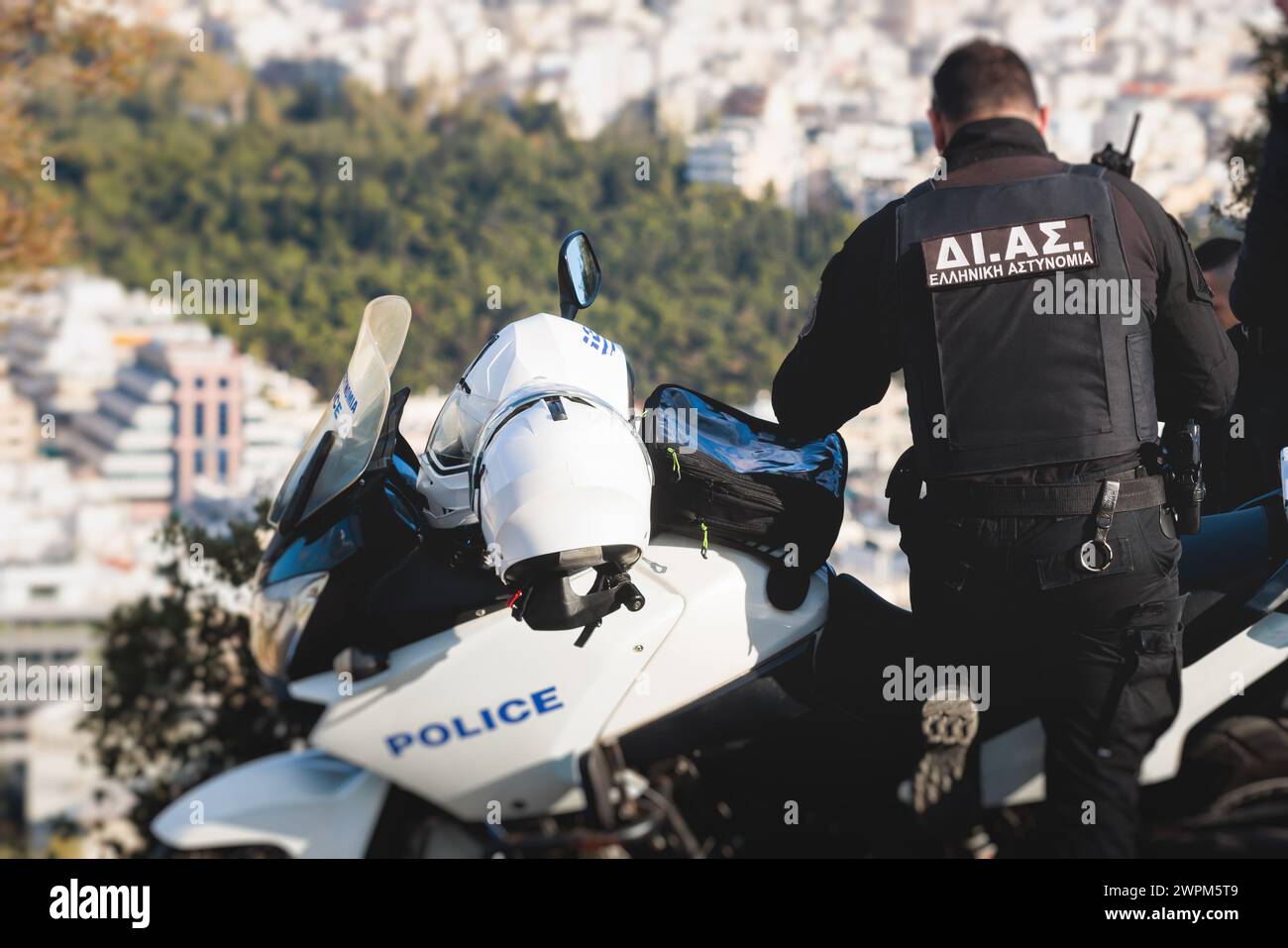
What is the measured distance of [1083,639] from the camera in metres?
2.57

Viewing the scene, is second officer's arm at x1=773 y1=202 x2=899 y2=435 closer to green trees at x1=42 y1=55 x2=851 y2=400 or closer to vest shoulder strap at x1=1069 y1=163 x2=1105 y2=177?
vest shoulder strap at x1=1069 y1=163 x2=1105 y2=177

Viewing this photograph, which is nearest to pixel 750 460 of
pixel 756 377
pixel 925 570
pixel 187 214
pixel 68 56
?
pixel 925 570

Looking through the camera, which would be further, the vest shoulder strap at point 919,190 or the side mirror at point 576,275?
the side mirror at point 576,275

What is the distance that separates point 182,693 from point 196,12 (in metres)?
98.6

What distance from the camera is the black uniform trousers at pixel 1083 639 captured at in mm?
2547

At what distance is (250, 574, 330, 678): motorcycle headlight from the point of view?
2.65m

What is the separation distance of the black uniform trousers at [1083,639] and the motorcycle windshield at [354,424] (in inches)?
42.9

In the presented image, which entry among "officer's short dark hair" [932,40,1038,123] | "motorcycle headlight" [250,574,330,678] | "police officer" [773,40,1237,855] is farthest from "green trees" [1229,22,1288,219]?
"motorcycle headlight" [250,574,330,678]

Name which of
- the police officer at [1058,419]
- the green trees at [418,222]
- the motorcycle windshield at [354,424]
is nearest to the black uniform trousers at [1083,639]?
the police officer at [1058,419]

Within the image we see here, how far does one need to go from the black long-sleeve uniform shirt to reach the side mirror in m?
0.44

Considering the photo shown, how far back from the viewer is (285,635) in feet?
8.74

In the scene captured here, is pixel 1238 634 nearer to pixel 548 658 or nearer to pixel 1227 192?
pixel 548 658

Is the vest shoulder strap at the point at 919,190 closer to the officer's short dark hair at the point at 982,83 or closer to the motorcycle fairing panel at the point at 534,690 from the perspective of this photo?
the officer's short dark hair at the point at 982,83

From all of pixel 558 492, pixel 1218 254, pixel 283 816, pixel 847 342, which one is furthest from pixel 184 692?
pixel 1218 254
